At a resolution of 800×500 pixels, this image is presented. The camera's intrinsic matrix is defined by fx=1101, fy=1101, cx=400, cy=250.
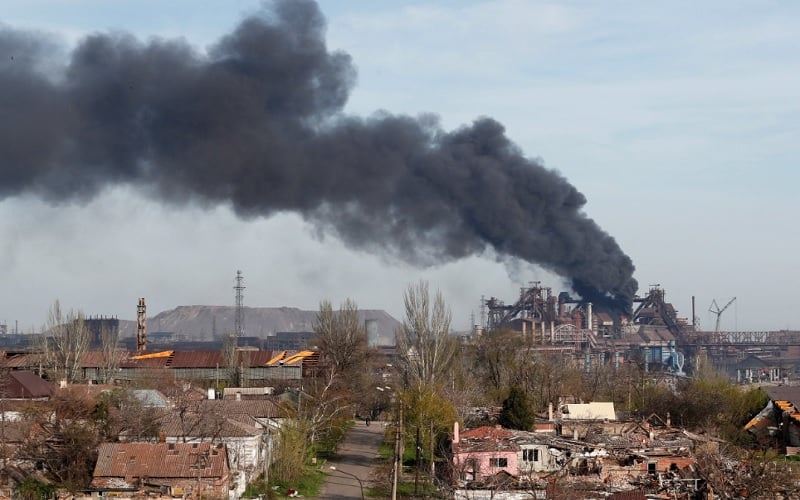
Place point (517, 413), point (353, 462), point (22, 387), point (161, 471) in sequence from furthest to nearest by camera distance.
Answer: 1. point (22, 387)
2. point (517, 413)
3. point (353, 462)
4. point (161, 471)

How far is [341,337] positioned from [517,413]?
19.4 m

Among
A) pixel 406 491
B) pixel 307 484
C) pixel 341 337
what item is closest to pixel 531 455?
pixel 406 491

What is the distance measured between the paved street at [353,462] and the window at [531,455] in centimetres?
365

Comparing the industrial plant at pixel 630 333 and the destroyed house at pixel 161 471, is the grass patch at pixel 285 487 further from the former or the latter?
the industrial plant at pixel 630 333

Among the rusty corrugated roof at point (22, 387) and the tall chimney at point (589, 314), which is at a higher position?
the tall chimney at point (589, 314)

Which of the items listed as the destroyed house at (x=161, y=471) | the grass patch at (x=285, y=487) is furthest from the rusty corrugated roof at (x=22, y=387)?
the destroyed house at (x=161, y=471)

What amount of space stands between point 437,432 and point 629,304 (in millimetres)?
80661

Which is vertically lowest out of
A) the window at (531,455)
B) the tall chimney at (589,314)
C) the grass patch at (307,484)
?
the grass patch at (307,484)

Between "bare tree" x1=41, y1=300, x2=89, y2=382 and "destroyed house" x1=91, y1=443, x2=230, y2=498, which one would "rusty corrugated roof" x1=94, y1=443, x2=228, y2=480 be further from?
"bare tree" x1=41, y1=300, x2=89, y2=382

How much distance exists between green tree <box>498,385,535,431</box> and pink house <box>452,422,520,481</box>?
384 centimetres

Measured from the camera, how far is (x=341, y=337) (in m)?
47.8

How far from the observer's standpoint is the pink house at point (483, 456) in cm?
2333

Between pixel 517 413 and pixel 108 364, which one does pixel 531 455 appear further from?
pixel 108 364

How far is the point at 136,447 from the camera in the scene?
22.1 metres
